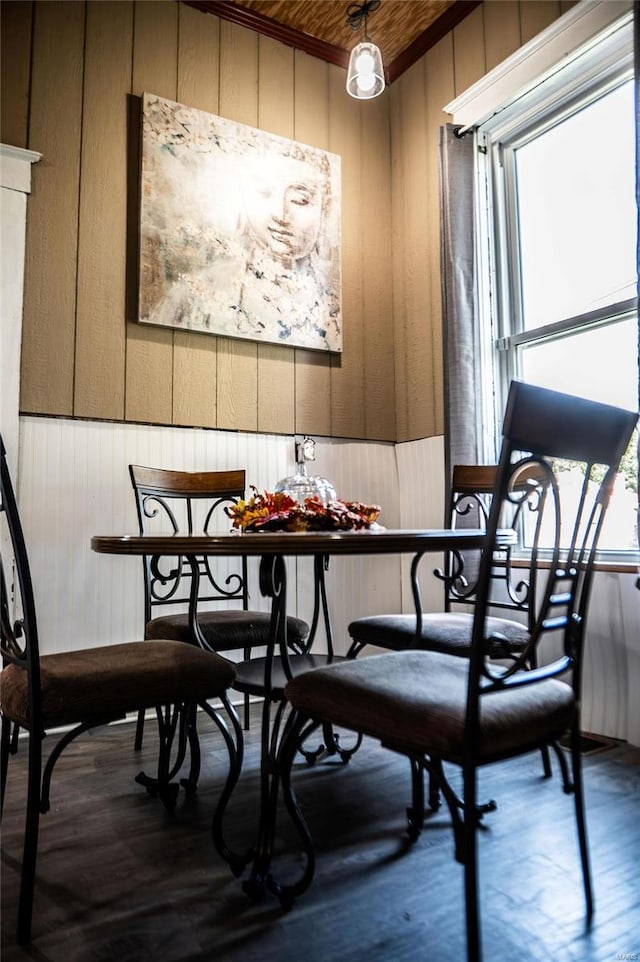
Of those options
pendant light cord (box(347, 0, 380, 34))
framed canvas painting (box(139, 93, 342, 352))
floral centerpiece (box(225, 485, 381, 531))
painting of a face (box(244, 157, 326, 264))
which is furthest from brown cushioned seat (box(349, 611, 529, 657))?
pendant light cord (box(347, 0, 380, 34))

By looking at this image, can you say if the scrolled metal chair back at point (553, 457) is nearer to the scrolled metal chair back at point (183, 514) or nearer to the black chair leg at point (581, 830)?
the black chair leg at point (581, 830)

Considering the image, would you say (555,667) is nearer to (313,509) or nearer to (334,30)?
(313,509)

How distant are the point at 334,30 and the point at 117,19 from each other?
1.05 m

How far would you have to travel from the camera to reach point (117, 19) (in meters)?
2.70

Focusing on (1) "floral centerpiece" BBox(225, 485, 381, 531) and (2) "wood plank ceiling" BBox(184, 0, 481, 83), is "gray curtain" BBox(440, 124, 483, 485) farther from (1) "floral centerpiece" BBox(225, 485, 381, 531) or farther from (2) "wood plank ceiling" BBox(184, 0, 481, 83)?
(1) "floral centerpiece" BBox(225, 485, 381, 531)

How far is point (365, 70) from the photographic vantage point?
7.63 feet

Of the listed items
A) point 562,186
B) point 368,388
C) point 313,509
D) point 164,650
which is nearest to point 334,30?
point 562,186

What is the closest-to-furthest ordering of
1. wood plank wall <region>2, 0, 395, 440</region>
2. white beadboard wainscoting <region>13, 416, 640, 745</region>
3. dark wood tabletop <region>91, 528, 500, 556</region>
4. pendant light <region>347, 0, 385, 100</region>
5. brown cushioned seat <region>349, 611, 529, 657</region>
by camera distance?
dark wood tabletop <region>91, 528, 500, 556</region>
brown cushioned seat <region>349, 611, 529, 657</region>
white beadboard wainscoting <region>13, 416, 640, 745</region>
pendant light <region>347, 0, 385, 100</region>
wood plank wall <region>2, 0, 395, 440</region>

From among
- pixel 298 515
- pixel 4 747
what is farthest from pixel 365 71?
pixel 4 747

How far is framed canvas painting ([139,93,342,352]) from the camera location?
106 inches

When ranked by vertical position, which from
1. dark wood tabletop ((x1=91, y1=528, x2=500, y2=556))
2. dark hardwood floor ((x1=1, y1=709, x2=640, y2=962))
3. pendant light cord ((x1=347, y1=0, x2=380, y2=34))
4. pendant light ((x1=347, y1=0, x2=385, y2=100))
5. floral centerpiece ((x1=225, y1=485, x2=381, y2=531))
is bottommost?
dark hardwood floor ((x1=1, y1=709, x2=640, y2=962))

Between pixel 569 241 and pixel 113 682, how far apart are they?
7.77 feet

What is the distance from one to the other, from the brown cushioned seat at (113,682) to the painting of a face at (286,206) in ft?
7.04

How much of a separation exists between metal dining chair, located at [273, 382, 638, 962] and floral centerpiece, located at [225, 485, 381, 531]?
379 millimetres
